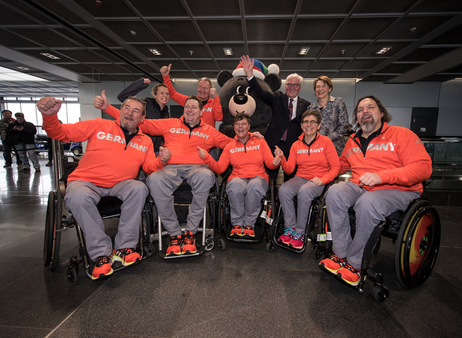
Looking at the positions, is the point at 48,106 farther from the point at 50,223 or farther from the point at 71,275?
the point at 71,275

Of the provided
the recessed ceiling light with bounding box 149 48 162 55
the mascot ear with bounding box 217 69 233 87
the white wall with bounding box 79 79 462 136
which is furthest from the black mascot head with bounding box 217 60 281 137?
the white wall with bounding box 79 79 462 136

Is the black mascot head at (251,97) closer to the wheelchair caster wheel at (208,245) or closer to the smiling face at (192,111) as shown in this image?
the smiling face at (192,111)

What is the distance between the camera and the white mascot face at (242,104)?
2922 millimetres

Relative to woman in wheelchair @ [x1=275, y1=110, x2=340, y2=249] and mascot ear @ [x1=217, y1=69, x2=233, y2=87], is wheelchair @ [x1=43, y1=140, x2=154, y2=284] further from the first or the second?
mascot ear @ [x1=217, y1=69, x2=233, y2=87]

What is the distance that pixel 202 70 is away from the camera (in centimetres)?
786

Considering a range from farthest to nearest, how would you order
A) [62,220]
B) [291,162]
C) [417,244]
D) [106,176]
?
[291,162] → [106,176] → [62,220] → [417,244]

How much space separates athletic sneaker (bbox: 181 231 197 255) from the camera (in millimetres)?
2070

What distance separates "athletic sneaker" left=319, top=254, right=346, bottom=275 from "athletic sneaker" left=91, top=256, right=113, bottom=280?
159 cm

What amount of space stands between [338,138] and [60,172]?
9.28ft

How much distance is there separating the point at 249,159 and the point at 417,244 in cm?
155

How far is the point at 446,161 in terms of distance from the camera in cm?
423

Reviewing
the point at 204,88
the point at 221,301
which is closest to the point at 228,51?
the point at 204,88

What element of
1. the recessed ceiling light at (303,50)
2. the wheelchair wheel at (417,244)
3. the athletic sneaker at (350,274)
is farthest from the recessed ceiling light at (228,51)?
the athletic sneaker at (350,274)

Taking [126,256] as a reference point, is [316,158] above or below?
above
